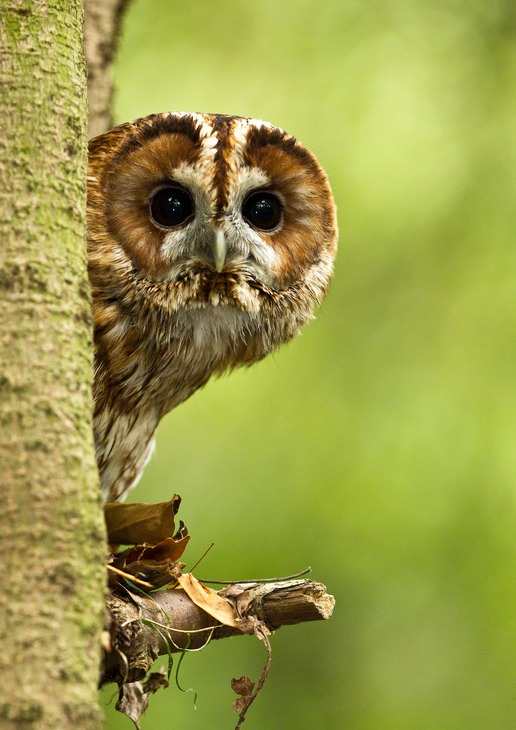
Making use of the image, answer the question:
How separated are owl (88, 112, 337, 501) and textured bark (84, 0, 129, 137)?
3.13 ft

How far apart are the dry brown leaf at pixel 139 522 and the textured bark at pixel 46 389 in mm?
761

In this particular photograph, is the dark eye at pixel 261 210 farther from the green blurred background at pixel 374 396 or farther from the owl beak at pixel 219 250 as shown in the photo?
the green blurred background at pixel 374 396

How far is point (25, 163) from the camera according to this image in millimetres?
1647

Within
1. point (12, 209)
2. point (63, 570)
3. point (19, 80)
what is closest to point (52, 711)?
point (63, 570)

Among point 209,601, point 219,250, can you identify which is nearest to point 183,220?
point 219,250

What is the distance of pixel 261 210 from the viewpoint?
2.79 m

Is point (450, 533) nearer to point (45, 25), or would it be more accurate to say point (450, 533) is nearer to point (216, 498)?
point (216, 498)

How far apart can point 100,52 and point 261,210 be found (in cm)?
140

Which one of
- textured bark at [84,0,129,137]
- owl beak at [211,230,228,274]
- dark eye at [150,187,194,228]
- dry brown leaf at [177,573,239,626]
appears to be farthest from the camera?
textured bark at [84,0,129,137]

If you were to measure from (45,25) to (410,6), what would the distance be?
15.6 ft

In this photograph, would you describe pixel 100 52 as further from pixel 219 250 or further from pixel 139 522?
pixel 139 522

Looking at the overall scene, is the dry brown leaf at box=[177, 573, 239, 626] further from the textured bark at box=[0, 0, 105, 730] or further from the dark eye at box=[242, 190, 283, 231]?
the dark eye at box=[242, 190, 283, 231]

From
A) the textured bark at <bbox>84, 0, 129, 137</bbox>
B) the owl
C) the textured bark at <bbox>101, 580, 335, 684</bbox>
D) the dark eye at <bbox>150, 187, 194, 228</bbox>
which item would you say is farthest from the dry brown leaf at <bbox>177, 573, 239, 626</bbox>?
the textured bark at <bbox>84, 0, 129, 137</bbox>

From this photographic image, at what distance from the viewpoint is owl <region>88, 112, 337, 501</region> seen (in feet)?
8.48
